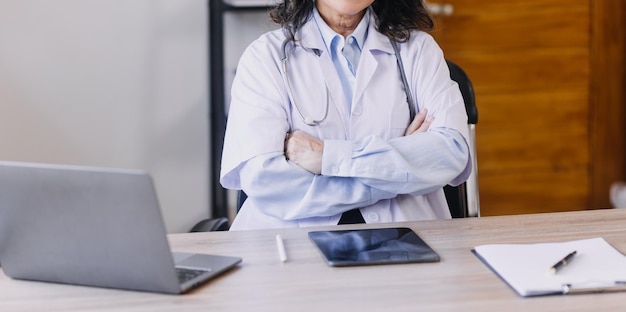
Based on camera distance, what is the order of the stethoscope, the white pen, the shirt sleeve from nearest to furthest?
1. the white pen
2. the shirt sleeve
3. the stethoscope

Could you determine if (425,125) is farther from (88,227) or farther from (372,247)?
(88,227)

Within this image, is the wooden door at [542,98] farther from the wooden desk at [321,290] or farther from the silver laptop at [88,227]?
the silver laptop at [88,227]

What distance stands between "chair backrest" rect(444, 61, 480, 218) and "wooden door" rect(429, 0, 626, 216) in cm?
154

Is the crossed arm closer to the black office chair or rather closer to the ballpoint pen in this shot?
the black office chair

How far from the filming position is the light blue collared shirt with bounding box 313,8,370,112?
1718 millimetres

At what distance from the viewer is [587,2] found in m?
3.45

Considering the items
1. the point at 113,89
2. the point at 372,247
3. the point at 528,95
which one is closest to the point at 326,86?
the point at 372,247

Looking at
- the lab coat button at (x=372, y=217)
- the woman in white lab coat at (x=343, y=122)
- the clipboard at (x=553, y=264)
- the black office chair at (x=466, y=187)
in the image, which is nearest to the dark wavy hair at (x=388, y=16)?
the woman in white lab coat at (x=343, y=122)

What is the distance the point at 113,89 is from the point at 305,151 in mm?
1327

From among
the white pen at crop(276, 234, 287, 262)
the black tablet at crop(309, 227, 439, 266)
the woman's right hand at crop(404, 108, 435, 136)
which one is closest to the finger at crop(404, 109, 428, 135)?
the woman's right hand at crop(404, 108, 435, 136)

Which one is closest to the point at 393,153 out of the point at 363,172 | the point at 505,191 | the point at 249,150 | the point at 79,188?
the point at 363,172

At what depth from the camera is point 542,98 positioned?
136 inches

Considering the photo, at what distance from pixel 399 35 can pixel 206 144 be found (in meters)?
1.56

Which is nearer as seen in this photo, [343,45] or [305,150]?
[305,150]
